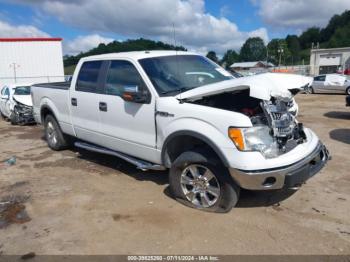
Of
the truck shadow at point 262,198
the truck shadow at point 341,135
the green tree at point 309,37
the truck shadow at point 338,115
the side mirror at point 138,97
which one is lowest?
the truck shadow at point 262,198

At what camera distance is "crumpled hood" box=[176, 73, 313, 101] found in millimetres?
3777

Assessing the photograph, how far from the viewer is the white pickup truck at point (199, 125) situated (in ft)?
12.3

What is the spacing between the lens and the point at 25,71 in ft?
76.5

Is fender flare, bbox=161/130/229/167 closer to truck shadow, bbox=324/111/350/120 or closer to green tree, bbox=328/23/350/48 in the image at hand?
truck shadow, bbox=324/111/350/120

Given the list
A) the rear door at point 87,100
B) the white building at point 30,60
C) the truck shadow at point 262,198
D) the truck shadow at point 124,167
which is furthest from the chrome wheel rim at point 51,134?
the white building at point 30,60

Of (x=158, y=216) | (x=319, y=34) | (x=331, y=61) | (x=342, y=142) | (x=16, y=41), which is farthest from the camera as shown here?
(x=319, y=34)

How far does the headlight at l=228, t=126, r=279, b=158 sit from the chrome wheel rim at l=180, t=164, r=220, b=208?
593 millimetres

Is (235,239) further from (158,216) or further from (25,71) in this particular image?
(25,71)

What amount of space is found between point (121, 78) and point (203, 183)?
2.14 meters

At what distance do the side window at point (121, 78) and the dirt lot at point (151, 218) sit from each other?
1.47m

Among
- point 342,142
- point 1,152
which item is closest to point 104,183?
point 1,152

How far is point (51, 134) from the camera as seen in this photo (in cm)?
759

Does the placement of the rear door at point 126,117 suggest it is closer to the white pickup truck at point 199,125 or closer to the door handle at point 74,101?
the white pickup truck at point 199,125

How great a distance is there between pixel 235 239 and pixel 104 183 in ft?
8.40
